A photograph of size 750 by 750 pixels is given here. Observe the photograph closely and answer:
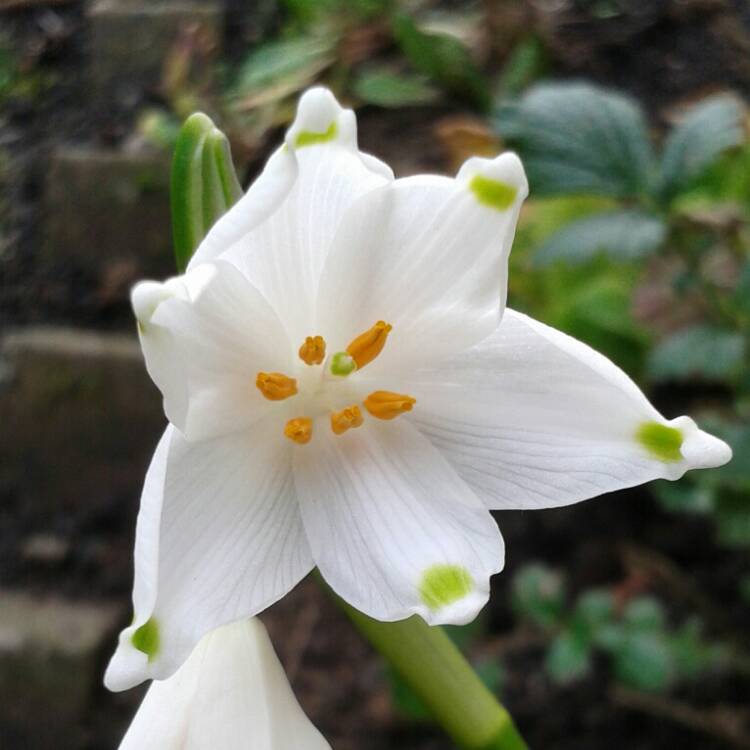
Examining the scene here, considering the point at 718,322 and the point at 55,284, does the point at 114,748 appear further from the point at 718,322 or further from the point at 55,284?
the point at 718,322

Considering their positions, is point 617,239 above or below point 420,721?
above

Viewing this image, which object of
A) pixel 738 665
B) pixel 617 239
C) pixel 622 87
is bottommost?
pixel 738 665

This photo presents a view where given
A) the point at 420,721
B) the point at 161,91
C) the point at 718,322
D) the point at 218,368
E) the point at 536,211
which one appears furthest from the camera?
the point at 161,91

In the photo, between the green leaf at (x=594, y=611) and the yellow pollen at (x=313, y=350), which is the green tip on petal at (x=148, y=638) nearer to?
the yellow pollen at (x=313, y=350)

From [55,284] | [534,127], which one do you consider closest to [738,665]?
[534,127]

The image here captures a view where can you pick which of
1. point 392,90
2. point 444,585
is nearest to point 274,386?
point 444,585

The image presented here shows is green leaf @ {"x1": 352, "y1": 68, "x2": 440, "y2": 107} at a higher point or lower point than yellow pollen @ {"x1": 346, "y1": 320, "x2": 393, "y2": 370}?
lower

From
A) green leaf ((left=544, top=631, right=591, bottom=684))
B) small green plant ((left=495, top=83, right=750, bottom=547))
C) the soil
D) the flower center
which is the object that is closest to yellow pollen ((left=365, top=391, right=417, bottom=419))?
the flower center

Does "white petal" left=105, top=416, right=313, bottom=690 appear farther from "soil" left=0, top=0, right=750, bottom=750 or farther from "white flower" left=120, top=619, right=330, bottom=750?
"soil" left=0, top=0, right=750, bottom=750
